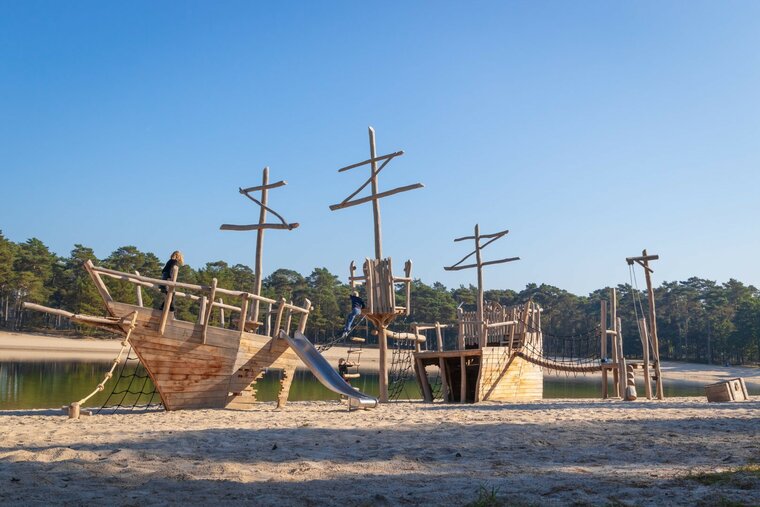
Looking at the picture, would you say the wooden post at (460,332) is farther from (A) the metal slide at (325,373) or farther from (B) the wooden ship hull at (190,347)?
(B) the wooden ship hull at (190,347)

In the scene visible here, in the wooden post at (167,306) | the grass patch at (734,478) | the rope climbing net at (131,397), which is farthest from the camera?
the rope climbing net at (131,397)

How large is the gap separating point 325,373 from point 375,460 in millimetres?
7733

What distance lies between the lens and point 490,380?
1873 centimetres

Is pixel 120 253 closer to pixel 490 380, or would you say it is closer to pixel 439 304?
pixel 439 304

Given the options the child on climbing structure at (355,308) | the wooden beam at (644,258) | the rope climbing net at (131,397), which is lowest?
the rope climbing net at (131,397)

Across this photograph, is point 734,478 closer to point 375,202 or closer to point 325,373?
point 325,373

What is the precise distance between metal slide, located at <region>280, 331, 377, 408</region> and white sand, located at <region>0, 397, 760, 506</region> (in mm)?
2848

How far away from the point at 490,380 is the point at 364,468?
1278 cm

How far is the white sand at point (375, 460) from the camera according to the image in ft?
16.8

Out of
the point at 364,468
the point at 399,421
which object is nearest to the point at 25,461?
the point at 364,468

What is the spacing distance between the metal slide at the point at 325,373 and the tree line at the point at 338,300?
2047 inches

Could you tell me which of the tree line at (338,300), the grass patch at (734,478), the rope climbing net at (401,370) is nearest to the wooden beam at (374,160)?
the rope climbing net at (401,370)

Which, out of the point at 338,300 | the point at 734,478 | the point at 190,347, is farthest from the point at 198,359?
the point at 338,300

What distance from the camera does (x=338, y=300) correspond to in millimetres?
87375
